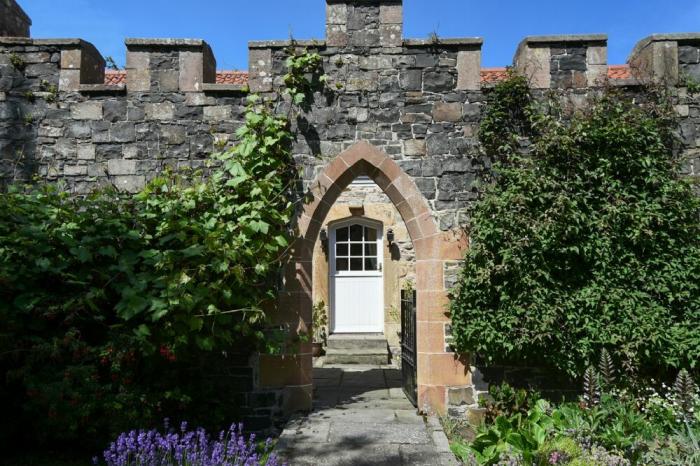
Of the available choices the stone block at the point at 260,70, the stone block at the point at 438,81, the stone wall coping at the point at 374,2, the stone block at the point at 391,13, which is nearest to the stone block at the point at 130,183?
the stone block at the point at 260,70

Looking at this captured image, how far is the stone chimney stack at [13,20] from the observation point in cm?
630

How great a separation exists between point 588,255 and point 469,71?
89.6 inches

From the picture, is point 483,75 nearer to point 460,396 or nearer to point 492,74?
point 492,74

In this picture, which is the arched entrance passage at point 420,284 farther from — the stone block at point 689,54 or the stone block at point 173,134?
the stone block at point 689,54

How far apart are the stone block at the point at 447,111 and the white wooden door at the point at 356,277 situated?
473cm

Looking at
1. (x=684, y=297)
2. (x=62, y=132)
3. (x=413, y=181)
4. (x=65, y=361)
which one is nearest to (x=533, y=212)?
(x=413, y=181)

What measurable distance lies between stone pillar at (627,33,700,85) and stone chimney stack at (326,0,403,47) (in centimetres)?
266

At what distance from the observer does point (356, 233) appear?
1067cm

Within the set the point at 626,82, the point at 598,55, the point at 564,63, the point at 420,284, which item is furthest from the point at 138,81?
the point at 626,82

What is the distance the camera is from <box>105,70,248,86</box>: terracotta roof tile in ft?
21.8

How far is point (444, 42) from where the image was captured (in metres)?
5.86

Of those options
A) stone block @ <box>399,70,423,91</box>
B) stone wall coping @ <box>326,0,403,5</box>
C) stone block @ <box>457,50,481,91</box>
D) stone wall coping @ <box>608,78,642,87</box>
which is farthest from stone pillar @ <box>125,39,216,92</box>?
stone wall coping @ <box>608,78,642,87</box>

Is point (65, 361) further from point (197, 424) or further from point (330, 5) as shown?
point (330, 5)

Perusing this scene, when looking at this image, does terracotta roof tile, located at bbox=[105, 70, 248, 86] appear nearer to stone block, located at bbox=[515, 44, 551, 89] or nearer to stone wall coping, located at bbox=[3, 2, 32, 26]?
stone wall coping, located at bbox=[3, 2, 32, 26]
